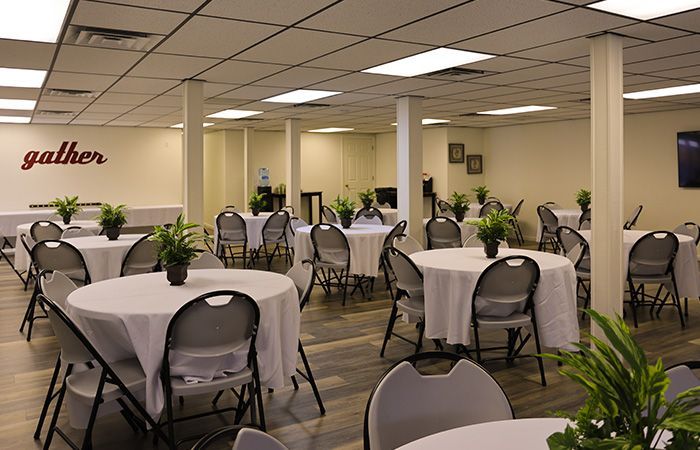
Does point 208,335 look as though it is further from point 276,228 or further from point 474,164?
point 474,164

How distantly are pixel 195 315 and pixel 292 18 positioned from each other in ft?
7.41

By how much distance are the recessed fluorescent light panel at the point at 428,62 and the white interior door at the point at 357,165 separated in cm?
956

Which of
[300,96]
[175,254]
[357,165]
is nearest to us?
[175,254]

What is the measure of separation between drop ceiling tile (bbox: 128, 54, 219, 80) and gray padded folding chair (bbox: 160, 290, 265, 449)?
3.26 m

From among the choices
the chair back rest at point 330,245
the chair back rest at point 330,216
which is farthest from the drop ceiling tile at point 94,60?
the chair back rest at point 330,216

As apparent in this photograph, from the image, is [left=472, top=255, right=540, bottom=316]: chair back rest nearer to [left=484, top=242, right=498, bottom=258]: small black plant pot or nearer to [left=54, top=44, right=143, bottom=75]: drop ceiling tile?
[left=484, top=242, right=498, bottom=258]: small black plant pot

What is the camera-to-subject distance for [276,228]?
960 cm

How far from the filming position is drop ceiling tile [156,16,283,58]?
444 cm

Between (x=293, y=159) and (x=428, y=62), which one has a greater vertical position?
(x=428, y=62)

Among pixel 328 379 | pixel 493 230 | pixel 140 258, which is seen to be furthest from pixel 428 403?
pixel 140 258

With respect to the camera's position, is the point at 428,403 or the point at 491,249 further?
the point at 491,249

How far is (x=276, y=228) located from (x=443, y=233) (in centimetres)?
267

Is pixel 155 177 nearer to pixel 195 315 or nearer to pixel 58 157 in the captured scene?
pixel 58 157

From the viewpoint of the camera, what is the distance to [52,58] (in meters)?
5.66
